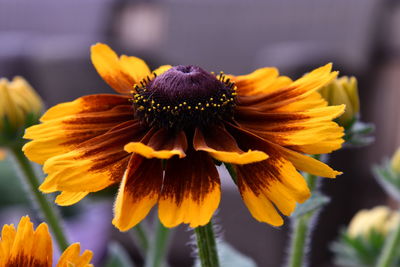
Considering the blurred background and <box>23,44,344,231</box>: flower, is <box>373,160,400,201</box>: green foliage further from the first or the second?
the blurred background

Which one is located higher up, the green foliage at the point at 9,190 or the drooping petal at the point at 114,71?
the drooping petal at the point at 114,71

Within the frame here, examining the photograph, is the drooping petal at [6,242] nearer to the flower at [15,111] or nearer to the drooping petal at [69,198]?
the drooping petal at [69,198]

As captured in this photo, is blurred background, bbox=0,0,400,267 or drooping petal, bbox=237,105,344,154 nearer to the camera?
drooping petal, bbox=237,105,344,154

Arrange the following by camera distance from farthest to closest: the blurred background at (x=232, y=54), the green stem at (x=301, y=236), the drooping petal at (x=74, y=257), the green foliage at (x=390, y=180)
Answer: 1. the blurred background at (x=232, y=54)
2. the green foliage at (x=390, y=180)
3. the green stem at (x=301, y=236)
4. the drooping petal at (x=74, y=257)

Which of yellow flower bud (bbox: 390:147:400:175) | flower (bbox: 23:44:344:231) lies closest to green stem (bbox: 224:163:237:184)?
flower (bbox: 23:44:344:231)

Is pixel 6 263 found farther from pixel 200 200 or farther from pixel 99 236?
pixel 99 236

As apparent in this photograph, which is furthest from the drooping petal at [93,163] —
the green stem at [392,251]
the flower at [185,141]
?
the green stem at [392,251]

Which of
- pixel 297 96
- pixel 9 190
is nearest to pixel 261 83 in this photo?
pixel 297 96
